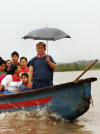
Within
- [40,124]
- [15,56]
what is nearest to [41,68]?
[40,124]

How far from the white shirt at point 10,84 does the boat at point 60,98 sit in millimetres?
478

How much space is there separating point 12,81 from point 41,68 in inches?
39.3

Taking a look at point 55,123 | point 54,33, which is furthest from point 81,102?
point 54,33

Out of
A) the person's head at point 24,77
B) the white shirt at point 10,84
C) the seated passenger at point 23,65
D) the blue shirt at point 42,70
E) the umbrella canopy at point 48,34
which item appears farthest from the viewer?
the seated passenger at point 23,65

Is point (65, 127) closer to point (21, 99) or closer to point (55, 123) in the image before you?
point (55, 123)

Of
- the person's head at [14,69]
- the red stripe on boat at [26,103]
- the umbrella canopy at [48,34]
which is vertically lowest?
the red stripe on boat at [26,103]

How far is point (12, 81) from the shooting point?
913 cm

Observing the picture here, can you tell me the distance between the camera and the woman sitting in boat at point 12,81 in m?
9.02

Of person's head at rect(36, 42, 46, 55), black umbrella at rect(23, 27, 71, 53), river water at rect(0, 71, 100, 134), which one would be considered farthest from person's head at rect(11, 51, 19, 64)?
person's head at rect(36, 42, 46, 55)

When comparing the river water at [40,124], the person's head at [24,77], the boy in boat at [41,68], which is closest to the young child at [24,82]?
the person's head at [24,77]

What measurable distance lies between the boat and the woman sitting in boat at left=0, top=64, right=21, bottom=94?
48cm

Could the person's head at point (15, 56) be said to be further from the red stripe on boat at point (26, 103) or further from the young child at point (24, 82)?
the red stripe on boat at point (26, 103)

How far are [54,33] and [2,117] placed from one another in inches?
88.0

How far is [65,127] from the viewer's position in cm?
825
